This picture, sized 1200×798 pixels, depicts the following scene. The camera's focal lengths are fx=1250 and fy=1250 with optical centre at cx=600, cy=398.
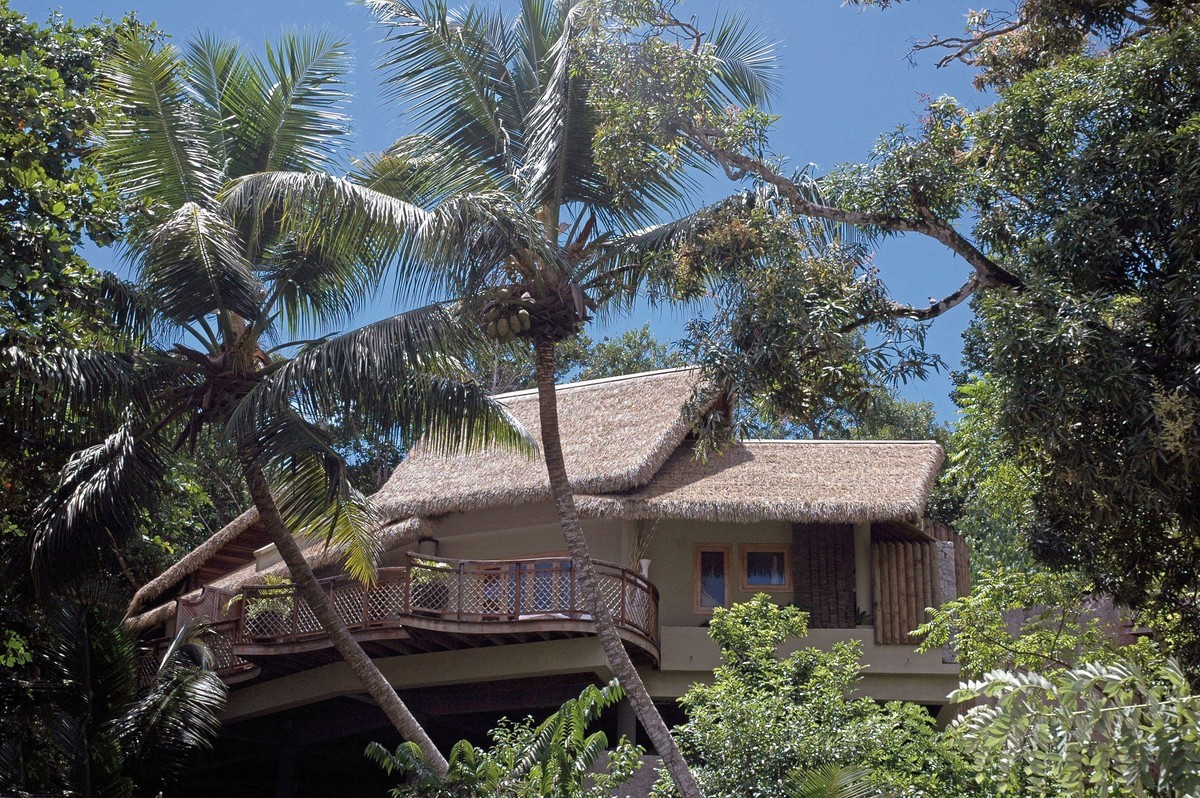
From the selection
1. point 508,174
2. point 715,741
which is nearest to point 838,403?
point 715,741

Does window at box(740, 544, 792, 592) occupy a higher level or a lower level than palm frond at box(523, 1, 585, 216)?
lower

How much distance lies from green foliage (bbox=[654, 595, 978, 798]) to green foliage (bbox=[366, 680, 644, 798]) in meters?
1.11

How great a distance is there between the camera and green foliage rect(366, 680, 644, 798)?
10.9 m

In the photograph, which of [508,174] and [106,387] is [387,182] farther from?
[106,387]

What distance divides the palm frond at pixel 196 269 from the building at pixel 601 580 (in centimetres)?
422

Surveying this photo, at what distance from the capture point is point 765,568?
18.2 meters

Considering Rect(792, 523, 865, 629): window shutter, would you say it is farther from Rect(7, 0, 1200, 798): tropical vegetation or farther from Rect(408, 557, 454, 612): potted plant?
Rect(408, 557, 454, 612): potted plant

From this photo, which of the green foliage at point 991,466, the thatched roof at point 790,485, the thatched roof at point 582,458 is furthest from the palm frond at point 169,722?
the green foliage at point 991,466

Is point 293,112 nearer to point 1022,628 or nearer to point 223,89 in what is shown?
point 223,89

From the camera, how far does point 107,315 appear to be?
1231cm

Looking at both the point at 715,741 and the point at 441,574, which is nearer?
the point at 715,741

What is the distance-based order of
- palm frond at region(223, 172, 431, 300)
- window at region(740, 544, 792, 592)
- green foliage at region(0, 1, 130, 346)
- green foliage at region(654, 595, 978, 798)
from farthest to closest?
1. window at region(740, 544, 792, 592)
2. palm frond at region(223, 172, 431, 300)
3. green foliage at region(654, 595, 978, 798)
4. green foliage at region(0, 1, 130, 346)

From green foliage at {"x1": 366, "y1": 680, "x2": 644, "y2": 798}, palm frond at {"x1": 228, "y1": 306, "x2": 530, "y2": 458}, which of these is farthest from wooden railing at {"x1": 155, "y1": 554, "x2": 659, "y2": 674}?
green foliage at {"x1": 366, "y1": 680, "x2": 644, "y2": 798}

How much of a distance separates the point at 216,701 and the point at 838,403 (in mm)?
8287
